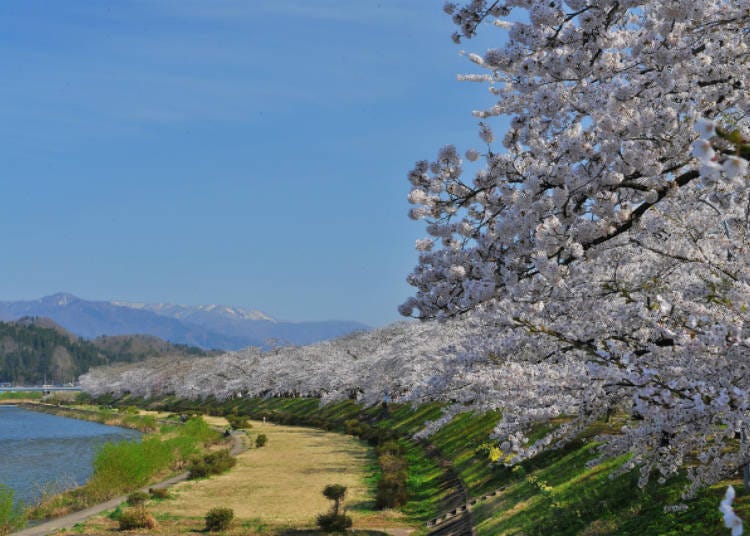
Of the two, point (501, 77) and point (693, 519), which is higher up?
point (501, 77)

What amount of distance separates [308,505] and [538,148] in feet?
69.1

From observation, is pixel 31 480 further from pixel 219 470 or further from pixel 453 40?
pixel 453 40

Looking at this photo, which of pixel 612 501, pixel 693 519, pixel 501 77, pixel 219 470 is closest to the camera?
pixel 501 77

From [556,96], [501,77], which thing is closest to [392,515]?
[501,77]

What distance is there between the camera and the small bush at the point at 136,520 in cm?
2125

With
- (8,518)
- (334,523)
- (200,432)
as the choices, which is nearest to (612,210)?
(334,523)

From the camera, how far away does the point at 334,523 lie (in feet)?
66.9

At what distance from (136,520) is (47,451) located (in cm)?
3139

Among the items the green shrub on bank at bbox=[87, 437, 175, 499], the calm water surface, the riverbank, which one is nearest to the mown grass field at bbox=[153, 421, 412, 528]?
the green shrub on bank at bbox=[87, 437, 175, 499]

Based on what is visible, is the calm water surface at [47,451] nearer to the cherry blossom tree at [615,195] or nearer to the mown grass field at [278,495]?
the mown grass field at [278,495]

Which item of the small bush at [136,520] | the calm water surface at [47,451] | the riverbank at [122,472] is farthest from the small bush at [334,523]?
the calm water surface at [47,451]

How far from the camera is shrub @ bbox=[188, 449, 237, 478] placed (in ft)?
107

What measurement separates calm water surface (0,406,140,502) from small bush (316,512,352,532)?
582 inches

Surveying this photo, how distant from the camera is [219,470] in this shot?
1336 inches
